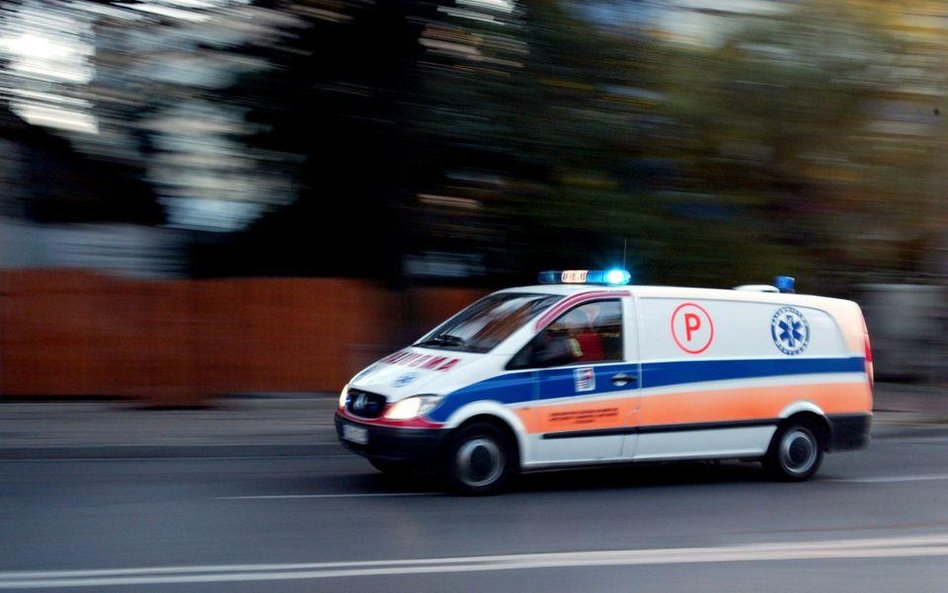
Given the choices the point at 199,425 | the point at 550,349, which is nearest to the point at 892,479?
the point at 550,349

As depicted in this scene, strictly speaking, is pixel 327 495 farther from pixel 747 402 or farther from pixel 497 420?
pixel 747 402

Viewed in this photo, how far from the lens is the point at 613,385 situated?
8.78 metres

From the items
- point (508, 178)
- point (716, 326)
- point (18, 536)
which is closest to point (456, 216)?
point (508, 178)

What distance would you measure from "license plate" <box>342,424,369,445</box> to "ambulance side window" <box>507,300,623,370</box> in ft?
3.98

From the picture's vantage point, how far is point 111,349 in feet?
45.8

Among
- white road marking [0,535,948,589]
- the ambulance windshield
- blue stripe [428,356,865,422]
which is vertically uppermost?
the ambulance windshield

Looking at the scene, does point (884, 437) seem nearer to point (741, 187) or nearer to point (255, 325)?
point (741, 187)

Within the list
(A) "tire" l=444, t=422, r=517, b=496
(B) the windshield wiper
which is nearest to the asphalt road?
(A) "tire" l=444, t=422, r=517, b=496

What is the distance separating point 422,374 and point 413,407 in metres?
0.32

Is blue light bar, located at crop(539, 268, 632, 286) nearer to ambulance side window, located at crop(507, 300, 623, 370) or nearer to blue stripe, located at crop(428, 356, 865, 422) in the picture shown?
ambulance side window, located at crop(507, 300, 623, 370)

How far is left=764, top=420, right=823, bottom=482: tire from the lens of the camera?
31.0 feet

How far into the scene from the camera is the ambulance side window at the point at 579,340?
863cm

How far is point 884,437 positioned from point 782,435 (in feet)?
13.2

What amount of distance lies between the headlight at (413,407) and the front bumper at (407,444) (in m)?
0.10
